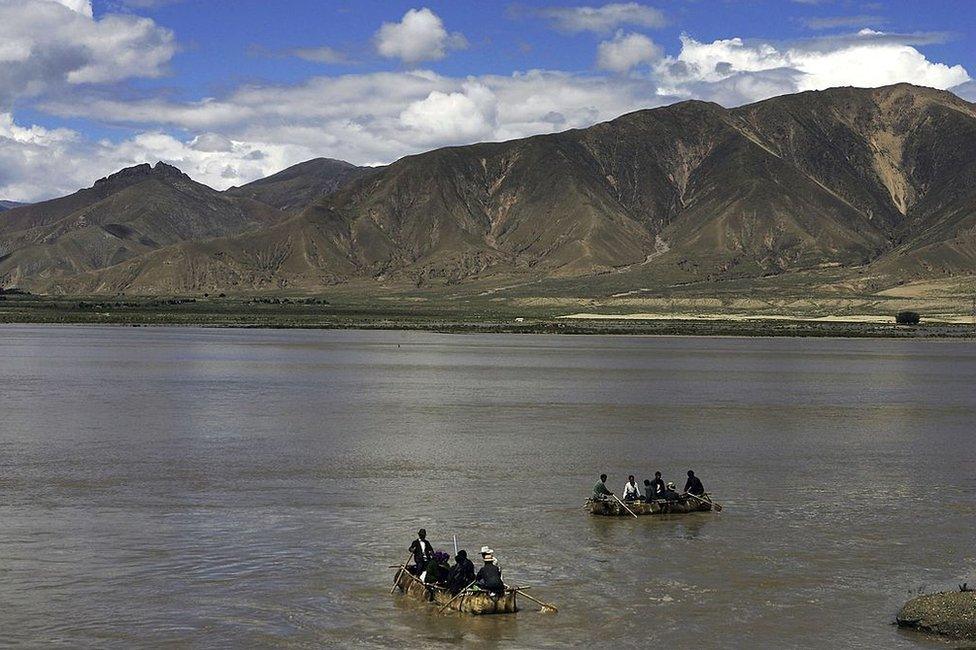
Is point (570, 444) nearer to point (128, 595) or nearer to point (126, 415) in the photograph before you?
point (126, 415)

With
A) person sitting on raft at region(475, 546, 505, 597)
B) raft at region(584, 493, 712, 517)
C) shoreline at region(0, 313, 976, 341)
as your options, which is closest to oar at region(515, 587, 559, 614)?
person sitting on raft at region(475, 546, 505, 597)

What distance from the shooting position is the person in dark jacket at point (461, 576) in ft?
84.1

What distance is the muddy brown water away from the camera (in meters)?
24.6

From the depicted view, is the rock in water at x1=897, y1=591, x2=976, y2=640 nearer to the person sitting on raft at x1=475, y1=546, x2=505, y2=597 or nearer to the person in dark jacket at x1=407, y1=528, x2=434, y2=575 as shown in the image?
the person sitting on raft at x1=475, y1=546, x2=505, y2=597

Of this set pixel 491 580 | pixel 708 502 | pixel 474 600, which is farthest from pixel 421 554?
pixel 708 502

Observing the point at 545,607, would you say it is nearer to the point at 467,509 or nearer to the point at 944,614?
the point at 944,614

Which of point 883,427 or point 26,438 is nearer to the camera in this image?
point 26,438

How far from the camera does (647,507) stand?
3569 cm

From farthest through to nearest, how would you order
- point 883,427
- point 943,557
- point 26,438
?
point 883,427
point 26,438
point 943,557

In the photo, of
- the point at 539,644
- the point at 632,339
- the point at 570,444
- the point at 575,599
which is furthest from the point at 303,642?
the point at 632,339

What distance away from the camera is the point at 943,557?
30141mm

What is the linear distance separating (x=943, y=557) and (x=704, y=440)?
25.0 meters

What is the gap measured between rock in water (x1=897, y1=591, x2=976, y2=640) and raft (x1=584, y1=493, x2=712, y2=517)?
11.4 meters

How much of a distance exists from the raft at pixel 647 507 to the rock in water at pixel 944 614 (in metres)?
11.4
